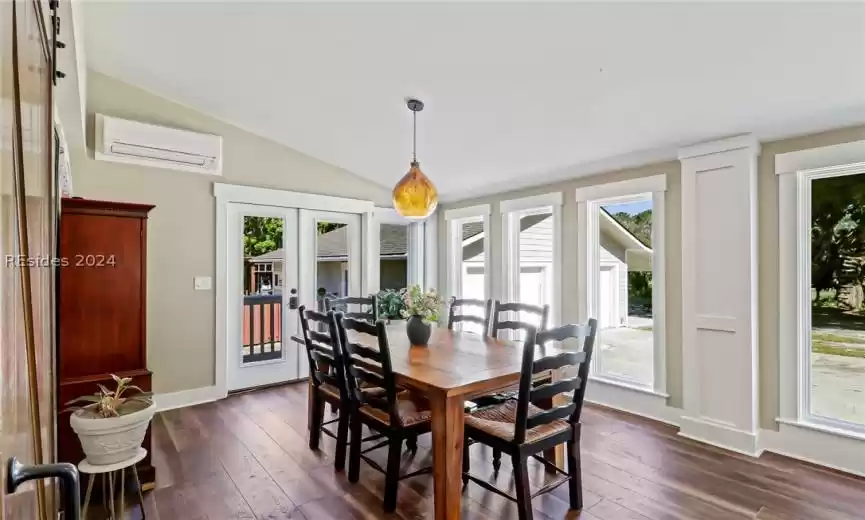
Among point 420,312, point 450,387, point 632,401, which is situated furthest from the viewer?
point 632,401

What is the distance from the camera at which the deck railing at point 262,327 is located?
477 cm

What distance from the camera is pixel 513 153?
4.13 m

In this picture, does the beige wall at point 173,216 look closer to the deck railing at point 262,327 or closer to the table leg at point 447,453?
the deck railing at point 262,327

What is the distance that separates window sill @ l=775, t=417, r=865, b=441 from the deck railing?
14.9ft

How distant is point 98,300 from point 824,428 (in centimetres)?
455

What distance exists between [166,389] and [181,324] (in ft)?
2.00

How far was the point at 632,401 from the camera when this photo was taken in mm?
3918

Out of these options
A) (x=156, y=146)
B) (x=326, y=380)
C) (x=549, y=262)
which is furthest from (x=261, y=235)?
(x=549, y=262)

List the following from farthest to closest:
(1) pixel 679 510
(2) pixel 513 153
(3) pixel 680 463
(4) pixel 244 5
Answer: (2) pixel 513 153 < (3) pixel 680 463 < (4) pixel 244 5 < (1) pixel 679 510

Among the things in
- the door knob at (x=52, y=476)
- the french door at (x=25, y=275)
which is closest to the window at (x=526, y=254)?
the french door at (x=25, y=275)

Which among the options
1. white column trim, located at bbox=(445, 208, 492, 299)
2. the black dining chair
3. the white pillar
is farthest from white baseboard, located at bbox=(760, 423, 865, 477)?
white column trim, located at bbox=(445, 208, 492, 299)

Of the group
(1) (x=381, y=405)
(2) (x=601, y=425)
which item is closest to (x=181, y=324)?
(1) (x=381, y=405)

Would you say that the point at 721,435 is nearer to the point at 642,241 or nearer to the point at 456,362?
the point at 642,241

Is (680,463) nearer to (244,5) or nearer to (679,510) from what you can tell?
(679,510)
